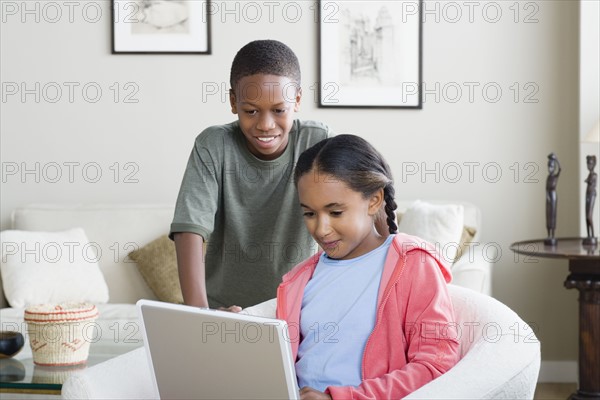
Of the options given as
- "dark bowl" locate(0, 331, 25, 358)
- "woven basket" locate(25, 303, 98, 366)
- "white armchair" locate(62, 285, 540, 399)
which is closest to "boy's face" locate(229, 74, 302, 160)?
"white armchair" locate(62, 285, 540, 399)

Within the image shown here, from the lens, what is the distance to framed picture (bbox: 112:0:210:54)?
4281 millimetres

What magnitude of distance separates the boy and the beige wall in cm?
231

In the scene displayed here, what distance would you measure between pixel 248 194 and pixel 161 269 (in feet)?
6.38

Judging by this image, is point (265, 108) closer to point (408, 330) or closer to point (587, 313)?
point (408, 330)

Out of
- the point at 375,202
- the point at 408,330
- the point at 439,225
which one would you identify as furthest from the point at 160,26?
the point at 408,330

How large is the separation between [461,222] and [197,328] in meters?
2.47

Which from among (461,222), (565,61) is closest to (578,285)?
(461,222)

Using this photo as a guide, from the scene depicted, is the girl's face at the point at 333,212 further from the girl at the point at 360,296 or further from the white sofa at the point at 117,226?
the white sofa at the point at 117,226

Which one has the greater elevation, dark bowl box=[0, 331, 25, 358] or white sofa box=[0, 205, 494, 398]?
white sofa box=[0, 205, 494, 398]

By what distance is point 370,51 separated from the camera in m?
4.26

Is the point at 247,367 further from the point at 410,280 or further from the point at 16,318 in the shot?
the point at 16,318

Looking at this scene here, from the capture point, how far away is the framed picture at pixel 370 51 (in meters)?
4.25

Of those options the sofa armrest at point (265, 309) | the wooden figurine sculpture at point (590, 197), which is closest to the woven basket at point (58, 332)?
the sofa armrest at point (265, 309)

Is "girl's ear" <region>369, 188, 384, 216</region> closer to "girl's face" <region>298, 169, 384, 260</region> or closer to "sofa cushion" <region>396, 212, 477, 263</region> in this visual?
"girl's face" <region>298, 169, 384, 260</region>
